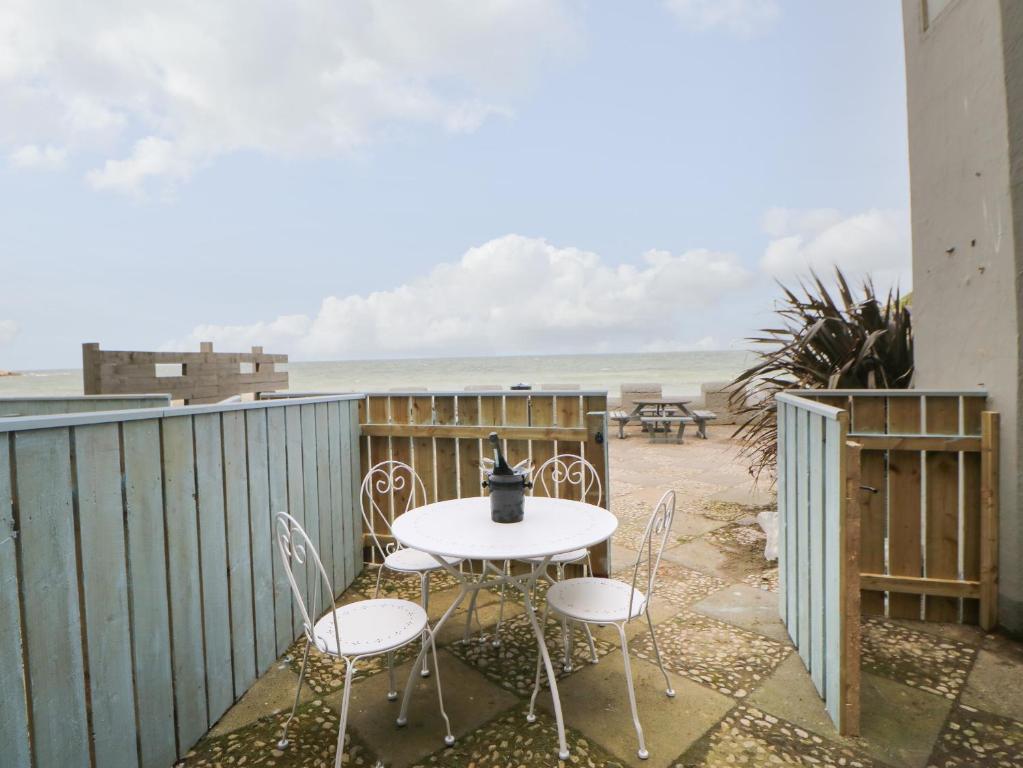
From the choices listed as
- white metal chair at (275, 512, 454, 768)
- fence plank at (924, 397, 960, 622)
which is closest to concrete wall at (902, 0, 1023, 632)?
fence plank at (924, 397, 960, 622)

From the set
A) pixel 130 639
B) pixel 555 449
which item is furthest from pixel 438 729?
pixel 555 449

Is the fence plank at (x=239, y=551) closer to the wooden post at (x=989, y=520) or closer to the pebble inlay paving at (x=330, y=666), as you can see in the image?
the pebble inlay paving at (x=330, y=666)

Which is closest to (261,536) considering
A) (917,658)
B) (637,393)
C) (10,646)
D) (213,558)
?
(213,558)

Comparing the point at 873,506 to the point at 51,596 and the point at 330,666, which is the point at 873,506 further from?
the point at 51,596

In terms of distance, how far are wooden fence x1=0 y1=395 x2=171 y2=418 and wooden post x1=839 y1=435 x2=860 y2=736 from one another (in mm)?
3182

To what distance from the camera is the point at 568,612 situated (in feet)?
6.42

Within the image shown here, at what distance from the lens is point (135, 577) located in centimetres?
158

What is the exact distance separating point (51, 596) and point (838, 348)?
4.35m

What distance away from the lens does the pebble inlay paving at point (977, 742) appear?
167 centimetres

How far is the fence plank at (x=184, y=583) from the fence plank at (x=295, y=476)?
690 mm

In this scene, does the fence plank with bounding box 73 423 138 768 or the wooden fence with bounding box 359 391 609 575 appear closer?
the fence plank with bounding box 73 423 138 768

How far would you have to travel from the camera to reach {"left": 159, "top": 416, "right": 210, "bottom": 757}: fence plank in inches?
68.7

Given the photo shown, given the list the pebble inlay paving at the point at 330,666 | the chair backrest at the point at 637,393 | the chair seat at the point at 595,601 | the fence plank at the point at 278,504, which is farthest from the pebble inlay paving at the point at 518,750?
the chair backrest at the point at 637,393

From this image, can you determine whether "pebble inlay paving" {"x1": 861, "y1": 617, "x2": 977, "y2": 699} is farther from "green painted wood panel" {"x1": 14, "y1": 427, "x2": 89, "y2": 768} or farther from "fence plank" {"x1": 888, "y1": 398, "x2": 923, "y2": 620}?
"green painted wood panel" {"x1": 14, "y1": 427, "x2": 89, "y2": 768}
